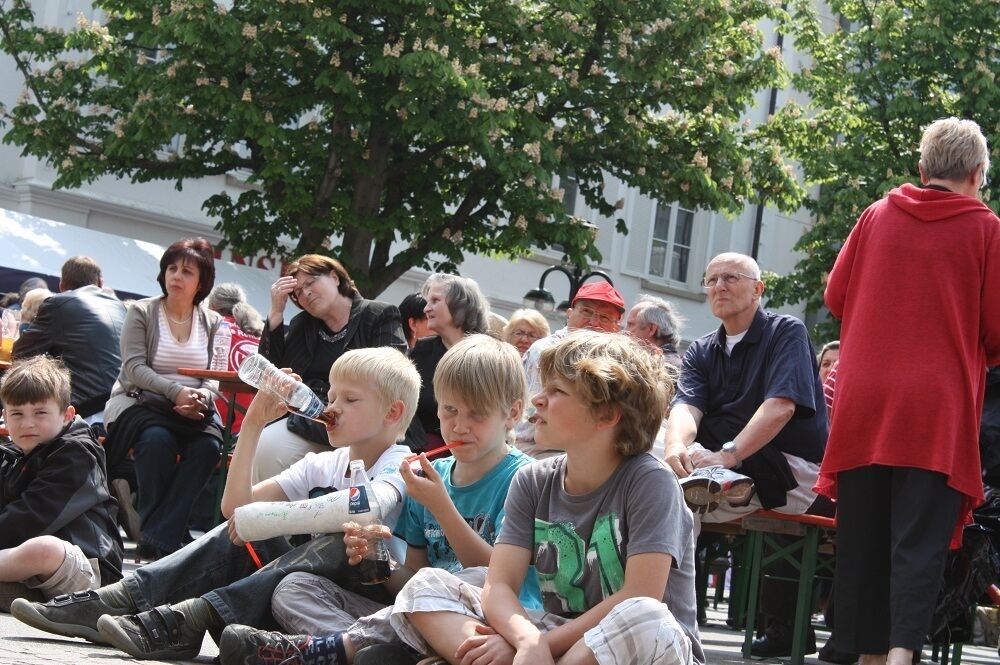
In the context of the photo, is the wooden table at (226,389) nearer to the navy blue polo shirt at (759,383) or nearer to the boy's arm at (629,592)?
the navy blue polo shirt at (759,383)

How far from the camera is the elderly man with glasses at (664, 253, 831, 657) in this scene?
6.74 metres

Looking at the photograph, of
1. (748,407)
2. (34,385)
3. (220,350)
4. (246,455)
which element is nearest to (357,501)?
(246,455)

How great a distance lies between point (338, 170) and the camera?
1953 centimetres

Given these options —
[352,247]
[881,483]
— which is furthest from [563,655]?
[352,247]

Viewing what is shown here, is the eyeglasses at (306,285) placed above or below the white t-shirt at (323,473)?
above

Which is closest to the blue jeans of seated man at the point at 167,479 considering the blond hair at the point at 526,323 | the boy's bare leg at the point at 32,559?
the blond hair at the point at 526,323

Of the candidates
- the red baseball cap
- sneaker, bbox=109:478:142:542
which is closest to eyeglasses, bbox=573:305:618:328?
the red baseball cap

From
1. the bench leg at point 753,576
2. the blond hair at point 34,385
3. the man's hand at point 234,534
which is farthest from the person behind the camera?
the bench leg at point 753,576

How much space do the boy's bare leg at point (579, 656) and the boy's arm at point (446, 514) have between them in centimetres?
66

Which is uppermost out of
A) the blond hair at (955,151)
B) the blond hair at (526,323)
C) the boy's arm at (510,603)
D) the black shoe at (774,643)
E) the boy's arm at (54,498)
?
the blond hair at (955,151)

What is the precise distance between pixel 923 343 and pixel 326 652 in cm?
242

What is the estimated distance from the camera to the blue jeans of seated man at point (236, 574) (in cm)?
491

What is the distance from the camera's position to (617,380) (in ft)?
14.1

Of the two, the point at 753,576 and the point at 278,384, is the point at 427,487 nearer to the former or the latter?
the point at 278,384
